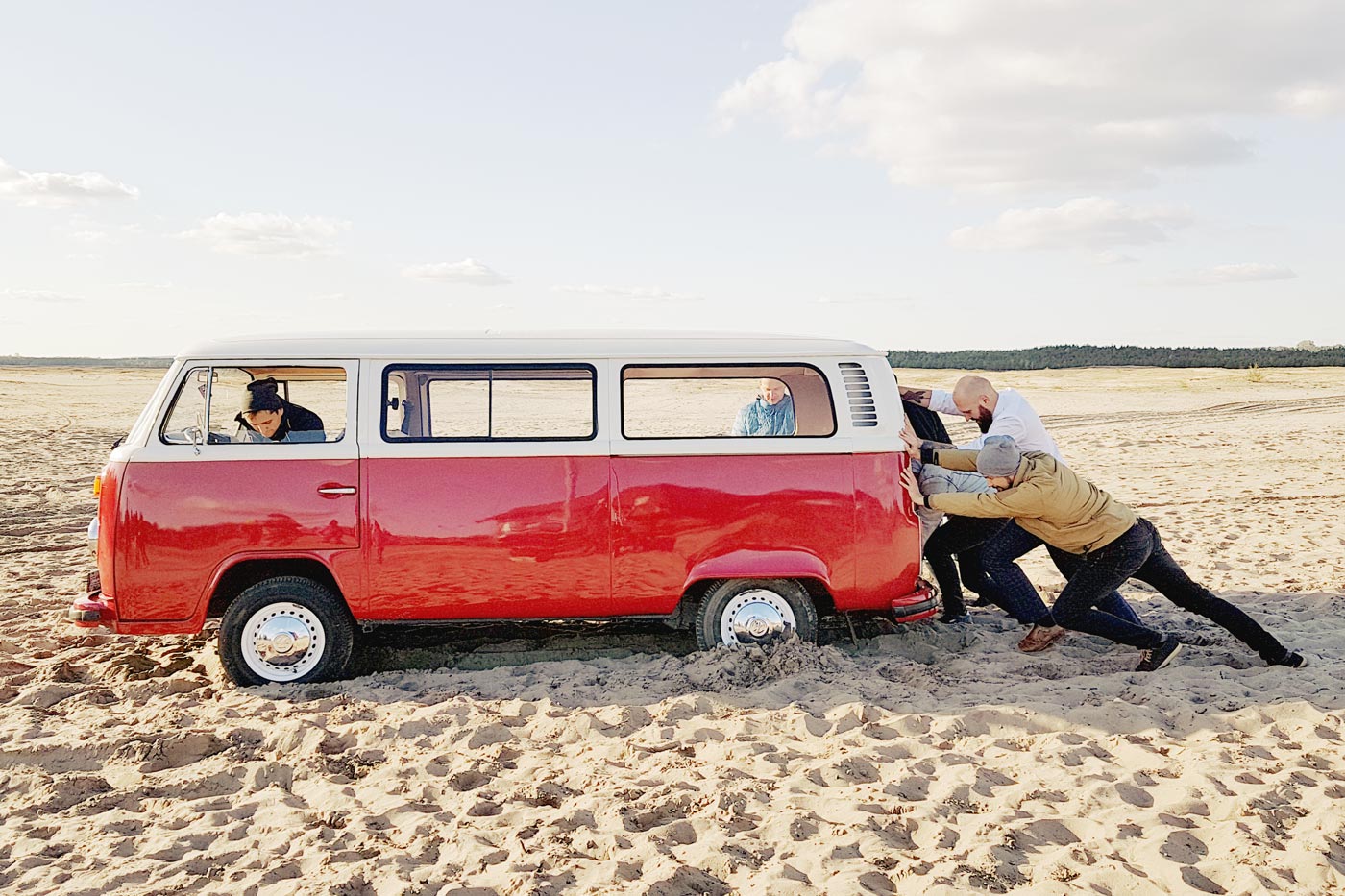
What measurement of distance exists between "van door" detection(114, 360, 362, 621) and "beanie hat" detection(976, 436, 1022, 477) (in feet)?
11.9

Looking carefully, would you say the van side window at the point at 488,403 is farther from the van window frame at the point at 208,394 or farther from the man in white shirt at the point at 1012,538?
the man in white shirt at the point at 1012,538

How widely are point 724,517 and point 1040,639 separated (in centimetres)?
228

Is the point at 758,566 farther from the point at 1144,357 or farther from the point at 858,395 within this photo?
the point at 1144,357

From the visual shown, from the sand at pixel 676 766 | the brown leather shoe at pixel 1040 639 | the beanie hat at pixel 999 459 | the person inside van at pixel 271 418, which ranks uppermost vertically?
the person inside van at pixel 271 418

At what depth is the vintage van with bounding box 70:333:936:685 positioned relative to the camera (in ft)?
18.3

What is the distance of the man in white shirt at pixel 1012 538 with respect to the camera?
6.47 metres

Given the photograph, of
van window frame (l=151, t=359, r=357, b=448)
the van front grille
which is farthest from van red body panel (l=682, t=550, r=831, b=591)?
van window frame (l=151, t=359, r=357, b=448)

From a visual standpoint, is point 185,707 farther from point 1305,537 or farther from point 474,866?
point 1305,537

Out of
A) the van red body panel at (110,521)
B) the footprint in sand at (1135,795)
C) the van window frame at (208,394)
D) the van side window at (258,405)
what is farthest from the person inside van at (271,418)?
the footprint in sand at (1135,795)

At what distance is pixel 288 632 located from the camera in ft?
18.9

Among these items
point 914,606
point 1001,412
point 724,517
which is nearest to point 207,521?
point 724,517

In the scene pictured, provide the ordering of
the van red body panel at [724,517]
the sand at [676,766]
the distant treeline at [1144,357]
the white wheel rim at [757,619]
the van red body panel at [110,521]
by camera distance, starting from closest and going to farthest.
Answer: the sand at [676,766] → the van red body panel at [110,521] → the van red body panel at [724,517] → the white wheel rim at [757,619] → the distant treeline at [1144,357]

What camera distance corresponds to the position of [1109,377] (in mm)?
48812

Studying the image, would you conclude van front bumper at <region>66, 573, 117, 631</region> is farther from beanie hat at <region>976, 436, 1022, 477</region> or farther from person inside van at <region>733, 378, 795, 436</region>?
beanie hat at <region>976, 436, 1022, 477</region>
